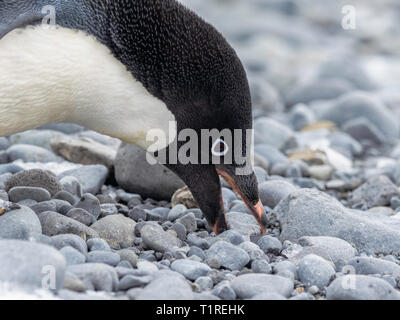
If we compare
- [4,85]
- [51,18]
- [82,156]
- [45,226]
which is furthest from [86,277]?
[82,156]

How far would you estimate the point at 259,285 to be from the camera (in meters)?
3.21

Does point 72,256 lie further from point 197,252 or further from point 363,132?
point 363,132

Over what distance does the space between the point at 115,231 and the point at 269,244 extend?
875 mm

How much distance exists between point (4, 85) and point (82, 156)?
195 cm

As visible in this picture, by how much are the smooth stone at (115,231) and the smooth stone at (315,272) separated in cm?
100

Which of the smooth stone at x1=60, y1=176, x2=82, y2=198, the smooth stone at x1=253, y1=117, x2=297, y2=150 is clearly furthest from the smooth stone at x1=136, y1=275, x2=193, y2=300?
the smooth stone at x1=253, y1=117, x2=297, y2=150

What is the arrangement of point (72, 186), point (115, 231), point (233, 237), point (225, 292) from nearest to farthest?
point (225, 292) < point (115, 231) < point (233, 237) < point (72, 186)

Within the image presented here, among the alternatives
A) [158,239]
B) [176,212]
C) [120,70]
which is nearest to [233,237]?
[158,239]

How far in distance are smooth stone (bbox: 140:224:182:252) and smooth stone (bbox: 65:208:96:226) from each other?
37cm

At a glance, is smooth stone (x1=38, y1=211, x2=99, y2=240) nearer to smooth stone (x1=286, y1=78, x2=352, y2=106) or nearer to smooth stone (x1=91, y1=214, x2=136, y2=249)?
smooth stone (x1=91, y1=214, x2=136, y2=249)

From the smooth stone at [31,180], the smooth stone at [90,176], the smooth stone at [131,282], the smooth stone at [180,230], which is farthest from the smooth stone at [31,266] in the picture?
the smooth stone at [90,176]
